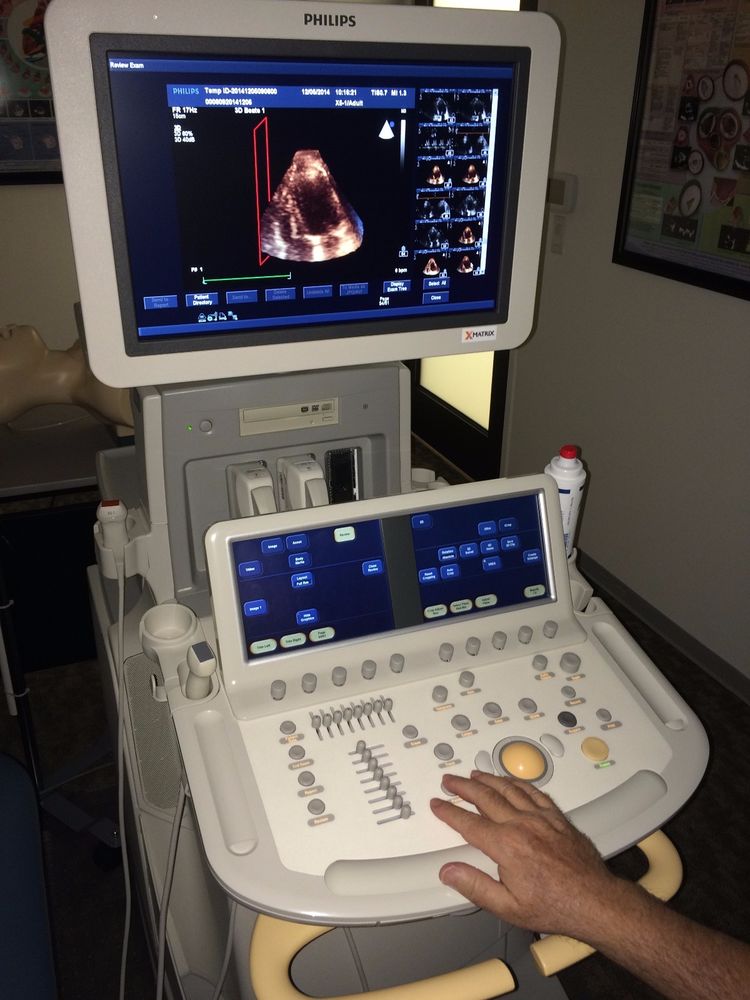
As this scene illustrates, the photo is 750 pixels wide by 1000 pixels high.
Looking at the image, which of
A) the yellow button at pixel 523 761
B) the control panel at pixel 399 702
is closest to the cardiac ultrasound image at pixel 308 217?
the control panel at pixel 399 702

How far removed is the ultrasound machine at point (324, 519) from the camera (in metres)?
0.80

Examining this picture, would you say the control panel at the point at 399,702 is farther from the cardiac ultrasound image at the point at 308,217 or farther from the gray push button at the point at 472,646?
the cardiac ultrasound image at the point at 308,217

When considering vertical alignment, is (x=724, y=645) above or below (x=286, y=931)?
below

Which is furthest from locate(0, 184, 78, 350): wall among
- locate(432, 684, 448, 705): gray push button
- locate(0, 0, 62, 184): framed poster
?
locate(432, 684, 448, 705): gray push button

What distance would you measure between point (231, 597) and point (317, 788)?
232 millimetres

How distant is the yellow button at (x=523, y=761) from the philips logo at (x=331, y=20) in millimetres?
838

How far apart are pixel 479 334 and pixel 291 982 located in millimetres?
840

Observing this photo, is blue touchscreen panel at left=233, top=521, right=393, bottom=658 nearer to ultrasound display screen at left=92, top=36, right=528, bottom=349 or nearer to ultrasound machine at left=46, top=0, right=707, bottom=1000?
ultrasound machine at left=46, top=0, right=707, bottom=1000

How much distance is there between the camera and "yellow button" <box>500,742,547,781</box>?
0.84 m

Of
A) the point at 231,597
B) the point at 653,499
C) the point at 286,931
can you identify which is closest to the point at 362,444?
the point at 231,597

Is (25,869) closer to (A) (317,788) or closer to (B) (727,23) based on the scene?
(A) (317,788)

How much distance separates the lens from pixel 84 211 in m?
0.85

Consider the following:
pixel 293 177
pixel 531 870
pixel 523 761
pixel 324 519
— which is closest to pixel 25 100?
pixel 293 177

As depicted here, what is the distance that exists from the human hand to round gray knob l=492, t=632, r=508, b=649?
230 mm
